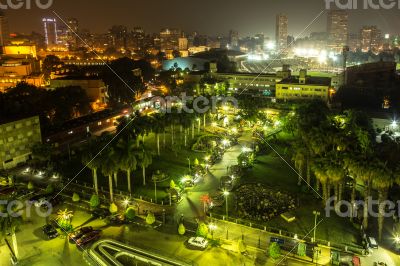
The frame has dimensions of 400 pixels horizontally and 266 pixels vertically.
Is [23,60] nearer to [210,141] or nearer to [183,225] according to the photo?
[210,141]

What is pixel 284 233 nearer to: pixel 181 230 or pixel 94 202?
pixel 181 230

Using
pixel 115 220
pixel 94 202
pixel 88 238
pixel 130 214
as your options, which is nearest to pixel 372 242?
pixel 130 214

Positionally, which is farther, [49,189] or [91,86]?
[91,86]

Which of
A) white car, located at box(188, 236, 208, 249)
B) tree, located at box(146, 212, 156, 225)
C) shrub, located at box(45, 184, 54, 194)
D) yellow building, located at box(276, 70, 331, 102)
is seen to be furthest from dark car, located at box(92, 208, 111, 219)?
yellow building, located at box(276, 70, 331, 102)

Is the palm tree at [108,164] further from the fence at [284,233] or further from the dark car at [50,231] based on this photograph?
the fence at [284,233]

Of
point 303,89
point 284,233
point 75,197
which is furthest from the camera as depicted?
point 303,89

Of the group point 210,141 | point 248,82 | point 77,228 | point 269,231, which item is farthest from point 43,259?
point 248,82
